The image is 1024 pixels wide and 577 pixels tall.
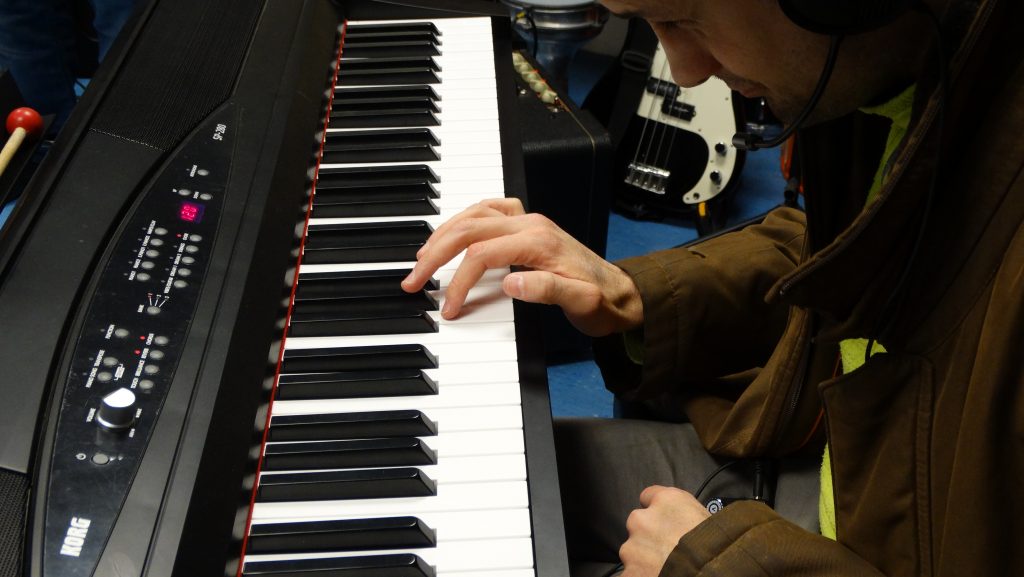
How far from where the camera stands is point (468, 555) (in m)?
0.83

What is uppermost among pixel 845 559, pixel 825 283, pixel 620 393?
pixel 825 283

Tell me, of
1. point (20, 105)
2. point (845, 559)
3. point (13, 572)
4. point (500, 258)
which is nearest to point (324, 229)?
point (500, 258)

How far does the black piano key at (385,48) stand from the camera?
1517 mm

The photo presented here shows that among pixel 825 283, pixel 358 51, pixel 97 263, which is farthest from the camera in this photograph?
pixel 358 51

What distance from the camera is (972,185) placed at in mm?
800

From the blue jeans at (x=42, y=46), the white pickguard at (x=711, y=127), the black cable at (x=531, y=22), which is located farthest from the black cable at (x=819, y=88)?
the blue jeans at (x=42, y=46)

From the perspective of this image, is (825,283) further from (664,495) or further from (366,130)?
(366,130)

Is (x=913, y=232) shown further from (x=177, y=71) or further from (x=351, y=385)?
(x=177, y=71)

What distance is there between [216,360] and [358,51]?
2.42 feet

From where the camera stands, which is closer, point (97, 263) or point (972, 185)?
point (972, 185)

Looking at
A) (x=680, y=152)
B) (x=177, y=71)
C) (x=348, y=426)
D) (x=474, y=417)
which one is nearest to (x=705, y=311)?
(x=474, y=417)

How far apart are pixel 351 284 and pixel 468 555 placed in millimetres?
389

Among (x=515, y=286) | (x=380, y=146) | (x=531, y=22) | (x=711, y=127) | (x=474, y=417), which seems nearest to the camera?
(x=474, y=417)

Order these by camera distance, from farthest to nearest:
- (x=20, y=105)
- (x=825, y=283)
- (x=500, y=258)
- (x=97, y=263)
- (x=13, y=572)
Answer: (x=20, y=105)
(x=500, y=258)
(x=97, y=263)
(x=825, y=283)
(x=13, y=572)
